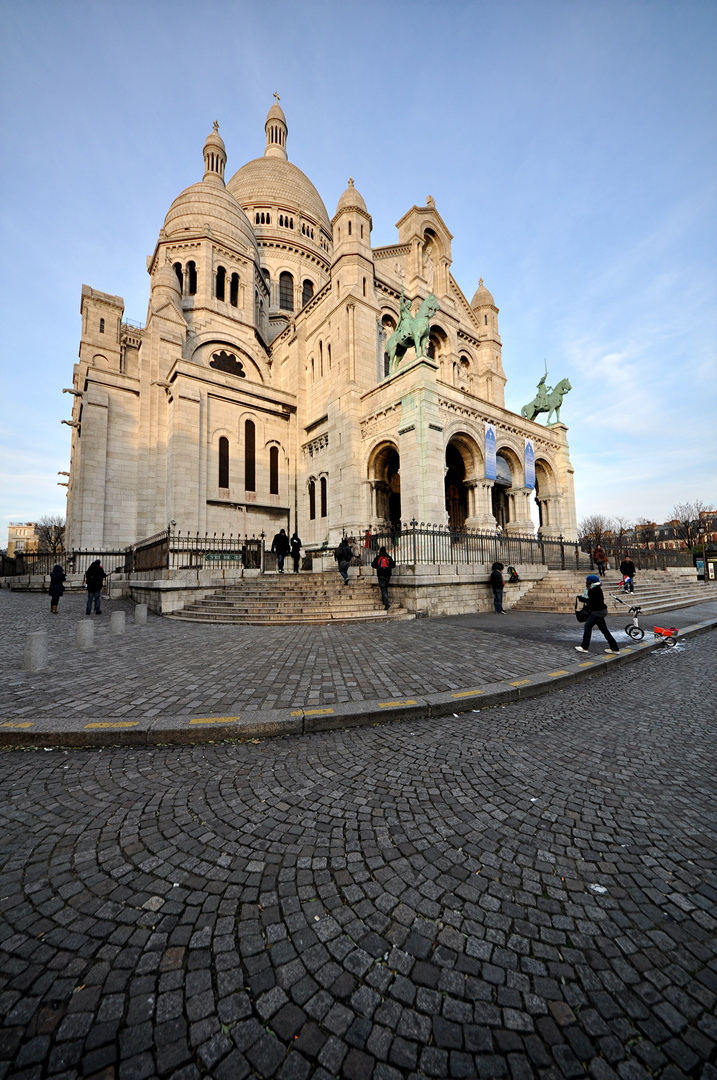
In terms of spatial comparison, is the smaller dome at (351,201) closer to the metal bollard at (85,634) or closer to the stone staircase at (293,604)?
the stone staircase at (293,604)

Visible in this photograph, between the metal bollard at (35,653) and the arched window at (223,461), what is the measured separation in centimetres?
1776

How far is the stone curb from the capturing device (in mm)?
3639

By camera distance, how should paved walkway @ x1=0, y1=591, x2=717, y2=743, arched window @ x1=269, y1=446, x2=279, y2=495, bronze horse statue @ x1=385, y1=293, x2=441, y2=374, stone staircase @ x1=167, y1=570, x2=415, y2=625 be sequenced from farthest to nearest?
1. arched window @ x1=269, y1=446, x2=279, y2=495
2. bronze horse statue @ x1=385, y1=293, x2=441, y2=374
3. stone staircase @ x1=167, y1=570, x2=415, y2=625
4. paved walkway @ x1=0, y1=591, x2=717, y2=743

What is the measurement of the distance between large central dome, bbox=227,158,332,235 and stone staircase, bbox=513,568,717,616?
41.1 meters

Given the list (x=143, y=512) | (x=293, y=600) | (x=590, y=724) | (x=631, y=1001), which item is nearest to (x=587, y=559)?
(x=293, y=600)

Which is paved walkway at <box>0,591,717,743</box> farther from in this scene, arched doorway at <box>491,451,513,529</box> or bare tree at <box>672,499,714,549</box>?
bare tree at <box>672,499,714,549</box>

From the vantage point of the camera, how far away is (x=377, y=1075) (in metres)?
1.24

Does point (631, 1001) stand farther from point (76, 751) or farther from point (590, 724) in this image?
point (76, 751)

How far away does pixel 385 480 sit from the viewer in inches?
804

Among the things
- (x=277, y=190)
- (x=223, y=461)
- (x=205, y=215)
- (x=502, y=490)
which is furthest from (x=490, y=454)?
(x=277, y=190)

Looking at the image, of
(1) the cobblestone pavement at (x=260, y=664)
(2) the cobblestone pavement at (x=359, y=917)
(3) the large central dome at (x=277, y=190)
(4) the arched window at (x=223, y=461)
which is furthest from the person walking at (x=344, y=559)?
(3) the large central dome at (x=277, y=190)

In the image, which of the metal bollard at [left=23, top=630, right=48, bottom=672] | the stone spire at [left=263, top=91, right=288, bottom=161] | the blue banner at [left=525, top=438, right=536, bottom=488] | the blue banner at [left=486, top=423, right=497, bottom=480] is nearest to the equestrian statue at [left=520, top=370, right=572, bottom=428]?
the blue banner at [left=525, top=438, right=536, bottom=488]

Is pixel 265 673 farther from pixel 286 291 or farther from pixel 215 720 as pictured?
pixel 286 291

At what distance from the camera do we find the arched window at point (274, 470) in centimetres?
2447
